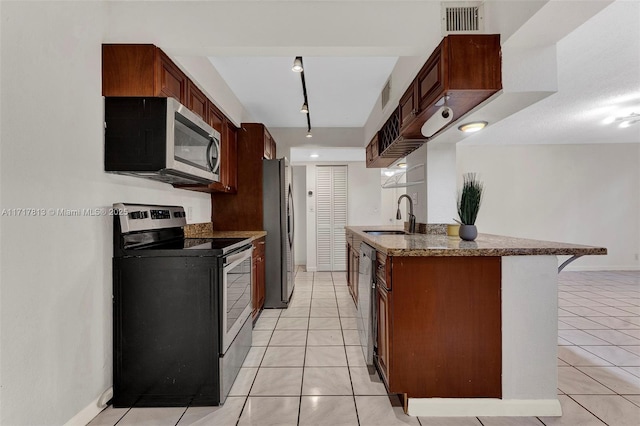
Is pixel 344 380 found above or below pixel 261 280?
below

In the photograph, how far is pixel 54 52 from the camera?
1.45m

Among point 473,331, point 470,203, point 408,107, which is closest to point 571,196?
point 470,203

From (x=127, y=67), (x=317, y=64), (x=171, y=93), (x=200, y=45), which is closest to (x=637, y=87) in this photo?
(x=317, y=64)

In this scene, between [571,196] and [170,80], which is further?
[571,196]

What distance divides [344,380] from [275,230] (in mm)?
1944

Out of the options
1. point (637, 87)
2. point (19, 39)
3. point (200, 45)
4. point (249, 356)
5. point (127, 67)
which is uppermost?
point (637, 87)

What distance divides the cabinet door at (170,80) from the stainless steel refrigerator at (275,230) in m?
1.50

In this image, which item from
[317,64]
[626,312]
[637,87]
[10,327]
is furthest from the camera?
[626,312]

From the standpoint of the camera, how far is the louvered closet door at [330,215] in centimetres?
604

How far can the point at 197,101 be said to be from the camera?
2398 mm

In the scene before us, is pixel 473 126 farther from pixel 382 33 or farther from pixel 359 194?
pixel 359 194

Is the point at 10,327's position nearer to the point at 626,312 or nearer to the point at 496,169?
the point at 626,312

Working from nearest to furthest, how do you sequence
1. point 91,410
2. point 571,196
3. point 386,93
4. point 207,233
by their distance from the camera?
point 91,410, point 386,93, point 207,233, point 571,196

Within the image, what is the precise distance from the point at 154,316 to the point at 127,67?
1.49 metres
